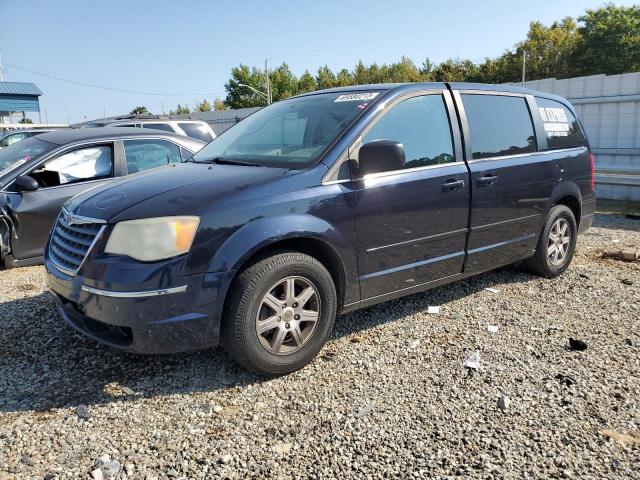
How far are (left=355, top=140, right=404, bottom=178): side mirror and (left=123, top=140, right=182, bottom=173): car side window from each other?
3.81 metres

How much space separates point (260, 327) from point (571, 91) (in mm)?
10433

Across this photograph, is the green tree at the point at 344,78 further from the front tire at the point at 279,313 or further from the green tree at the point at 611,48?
the front tire at the point at 279,313

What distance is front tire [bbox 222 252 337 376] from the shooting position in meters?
3.11

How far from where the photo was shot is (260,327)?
3215 millimetres

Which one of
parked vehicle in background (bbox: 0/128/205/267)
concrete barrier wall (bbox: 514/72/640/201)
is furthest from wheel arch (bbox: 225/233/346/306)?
→ concrete barrier wall (bbox: 514/72/640/201)

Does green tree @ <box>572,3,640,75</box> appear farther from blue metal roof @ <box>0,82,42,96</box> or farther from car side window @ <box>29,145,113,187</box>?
car side window @ <box>29,145,113,187</box>

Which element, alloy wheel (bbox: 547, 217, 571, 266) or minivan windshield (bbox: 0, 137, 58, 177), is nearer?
alloy wheel (bbox: 547, 217, 571, 266)

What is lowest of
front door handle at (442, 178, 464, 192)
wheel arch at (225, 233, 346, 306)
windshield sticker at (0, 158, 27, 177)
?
wheel arch at (225, 233, 346, 306)

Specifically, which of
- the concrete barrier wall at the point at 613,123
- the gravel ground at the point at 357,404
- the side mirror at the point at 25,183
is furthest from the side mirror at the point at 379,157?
the concrete barrier wall at the point at 613,123

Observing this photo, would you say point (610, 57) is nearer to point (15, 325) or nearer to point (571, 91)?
point (571, 91)

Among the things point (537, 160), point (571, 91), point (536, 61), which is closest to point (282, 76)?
point (536, 61)

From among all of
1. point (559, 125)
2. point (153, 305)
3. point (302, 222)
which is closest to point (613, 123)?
point (559, 125)

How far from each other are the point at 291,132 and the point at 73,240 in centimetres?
173

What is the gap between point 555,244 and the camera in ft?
17.6
